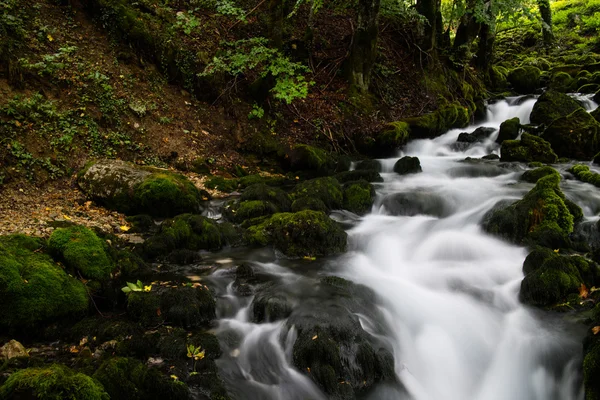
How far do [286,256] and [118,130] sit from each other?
4.78m

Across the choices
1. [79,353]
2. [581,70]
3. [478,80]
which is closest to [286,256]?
[79,353]

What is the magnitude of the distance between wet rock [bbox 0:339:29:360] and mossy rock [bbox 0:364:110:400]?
784 mm

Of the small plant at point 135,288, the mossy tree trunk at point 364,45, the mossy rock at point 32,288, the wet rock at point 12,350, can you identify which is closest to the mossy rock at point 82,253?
the mossy rock at point 32,288

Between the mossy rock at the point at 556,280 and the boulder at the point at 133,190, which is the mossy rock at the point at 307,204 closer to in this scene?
the boulder at the point at 133,190

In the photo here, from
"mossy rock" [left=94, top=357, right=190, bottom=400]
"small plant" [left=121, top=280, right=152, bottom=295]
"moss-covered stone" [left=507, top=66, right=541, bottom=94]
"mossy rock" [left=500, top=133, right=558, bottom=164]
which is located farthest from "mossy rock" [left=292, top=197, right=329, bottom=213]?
"moss-covered stone" [left=507, top=66, right=541, bottom=94]

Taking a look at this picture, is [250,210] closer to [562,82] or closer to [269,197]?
[269,197]

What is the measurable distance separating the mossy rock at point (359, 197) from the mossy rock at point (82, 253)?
194 inches

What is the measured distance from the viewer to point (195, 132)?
9.54 metres

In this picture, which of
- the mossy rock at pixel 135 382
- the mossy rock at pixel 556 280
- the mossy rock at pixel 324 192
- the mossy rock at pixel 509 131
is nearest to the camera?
the mossy rock at pixel 135 382

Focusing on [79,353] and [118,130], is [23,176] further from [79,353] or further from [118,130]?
[79,353]

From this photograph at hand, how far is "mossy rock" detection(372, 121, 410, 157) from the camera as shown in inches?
457

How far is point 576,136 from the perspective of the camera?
11.1m

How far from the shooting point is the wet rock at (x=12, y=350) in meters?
3.08

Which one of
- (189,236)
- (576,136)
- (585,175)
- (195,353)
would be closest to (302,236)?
(189,236)
